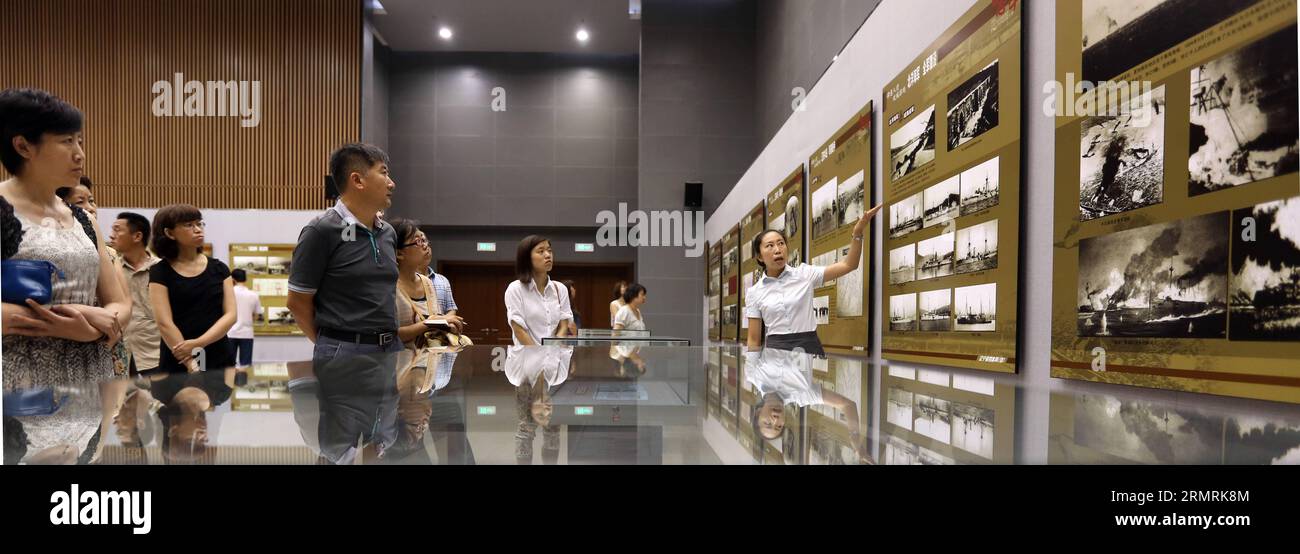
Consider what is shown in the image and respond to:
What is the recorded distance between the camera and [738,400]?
1.11 metres

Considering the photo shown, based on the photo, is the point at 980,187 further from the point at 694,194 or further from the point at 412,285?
the point at 694,194

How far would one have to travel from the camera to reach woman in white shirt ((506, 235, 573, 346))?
515 centimetres

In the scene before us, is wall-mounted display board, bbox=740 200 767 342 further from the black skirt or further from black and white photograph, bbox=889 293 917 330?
black and white photograph, bbox=889 293 917 330

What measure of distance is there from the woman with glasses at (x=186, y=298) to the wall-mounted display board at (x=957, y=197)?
11.8ft

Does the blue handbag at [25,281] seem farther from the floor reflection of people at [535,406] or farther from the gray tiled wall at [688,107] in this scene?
the gray tiled wall at [688,107]

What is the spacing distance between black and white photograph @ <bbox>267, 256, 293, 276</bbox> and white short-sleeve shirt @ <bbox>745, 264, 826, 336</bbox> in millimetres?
10370

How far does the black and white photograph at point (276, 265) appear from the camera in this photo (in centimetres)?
1215

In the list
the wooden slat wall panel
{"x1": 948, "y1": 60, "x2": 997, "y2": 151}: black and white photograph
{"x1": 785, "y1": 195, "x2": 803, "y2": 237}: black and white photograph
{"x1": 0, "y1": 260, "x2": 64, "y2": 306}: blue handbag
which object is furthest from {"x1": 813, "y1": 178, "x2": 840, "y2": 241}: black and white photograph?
the wooden slat wall panel

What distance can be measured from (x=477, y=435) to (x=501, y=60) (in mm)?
15666

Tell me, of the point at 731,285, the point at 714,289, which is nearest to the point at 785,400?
the point at 731,285
